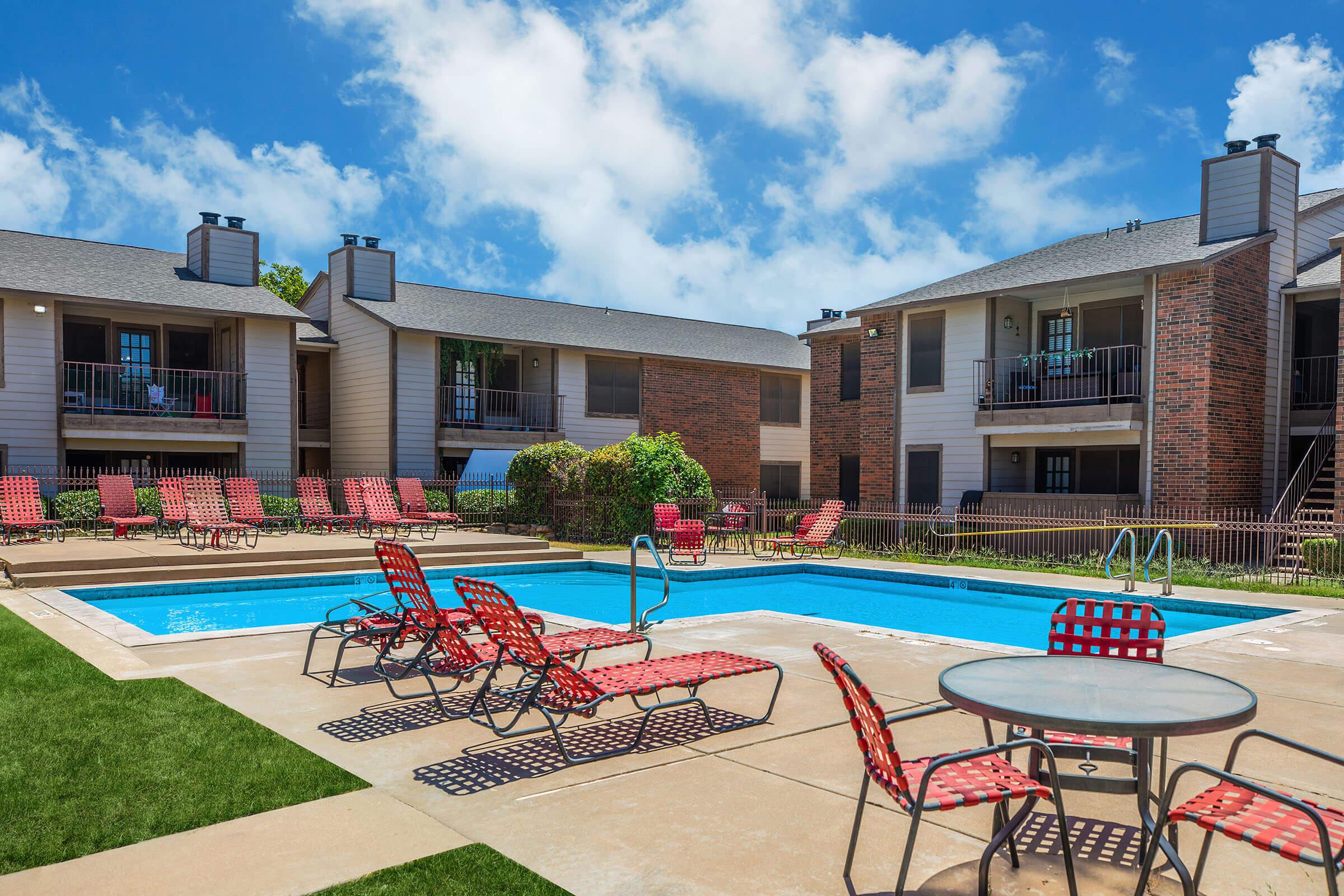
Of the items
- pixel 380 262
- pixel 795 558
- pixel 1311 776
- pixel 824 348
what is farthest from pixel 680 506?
pixel 1311 776

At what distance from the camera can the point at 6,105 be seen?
32.4 meters

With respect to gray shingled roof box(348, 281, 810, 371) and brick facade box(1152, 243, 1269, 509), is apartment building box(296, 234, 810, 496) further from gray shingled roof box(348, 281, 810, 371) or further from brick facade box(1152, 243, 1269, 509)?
brick facade box(1152, 243, 1269, 509)

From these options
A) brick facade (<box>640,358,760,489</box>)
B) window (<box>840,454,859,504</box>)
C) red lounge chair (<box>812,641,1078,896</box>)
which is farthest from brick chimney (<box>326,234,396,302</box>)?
red lounge chair (<box>812,641,1078,896</box>)

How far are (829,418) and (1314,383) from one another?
1135 centimetres

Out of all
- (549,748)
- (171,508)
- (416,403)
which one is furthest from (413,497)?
(549,748)

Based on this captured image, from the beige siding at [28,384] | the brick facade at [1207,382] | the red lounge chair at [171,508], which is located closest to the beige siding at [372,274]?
the beige siding at [28,384]

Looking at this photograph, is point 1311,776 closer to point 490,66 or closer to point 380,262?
point 490,66

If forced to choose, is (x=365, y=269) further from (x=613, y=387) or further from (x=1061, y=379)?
(x=1061, y=379)

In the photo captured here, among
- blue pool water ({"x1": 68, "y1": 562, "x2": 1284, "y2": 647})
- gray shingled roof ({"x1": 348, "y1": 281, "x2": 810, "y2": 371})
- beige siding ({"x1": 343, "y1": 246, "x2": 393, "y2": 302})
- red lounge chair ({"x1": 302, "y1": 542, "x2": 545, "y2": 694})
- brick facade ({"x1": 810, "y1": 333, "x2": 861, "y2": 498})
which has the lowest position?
blue pool water ({"x1": 68, "y1": 562, "x2": 1284, "y2": 647})

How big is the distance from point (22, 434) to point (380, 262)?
1005 cm

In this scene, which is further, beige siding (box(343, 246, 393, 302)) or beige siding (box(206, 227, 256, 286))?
beige siding (box(343, 246, 393, 302))

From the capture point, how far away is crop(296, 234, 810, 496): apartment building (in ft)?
85.0

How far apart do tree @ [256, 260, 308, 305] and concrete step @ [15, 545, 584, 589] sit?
34254 millimetres

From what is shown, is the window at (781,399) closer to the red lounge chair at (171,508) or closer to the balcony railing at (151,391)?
the balcony railing at (151,391)
